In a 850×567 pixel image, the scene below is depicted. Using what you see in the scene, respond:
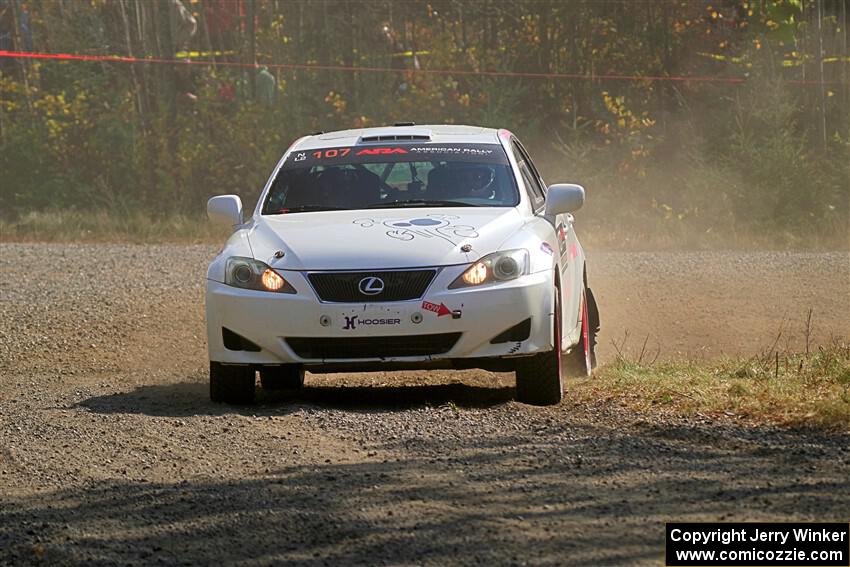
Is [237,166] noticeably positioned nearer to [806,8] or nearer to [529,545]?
[806,8]

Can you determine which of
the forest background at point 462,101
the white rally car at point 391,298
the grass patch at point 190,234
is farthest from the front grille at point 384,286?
the forest background at point 462,101

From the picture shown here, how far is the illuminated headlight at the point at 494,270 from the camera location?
8.22m

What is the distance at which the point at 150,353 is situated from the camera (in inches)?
497

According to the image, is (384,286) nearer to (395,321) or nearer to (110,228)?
(395,321)

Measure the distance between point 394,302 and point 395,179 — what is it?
5.49 ft

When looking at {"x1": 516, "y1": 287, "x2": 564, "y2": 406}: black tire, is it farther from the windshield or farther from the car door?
the windshield

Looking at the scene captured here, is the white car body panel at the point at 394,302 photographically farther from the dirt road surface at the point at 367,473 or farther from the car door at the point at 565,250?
the dirt road surface at the point at 367,473

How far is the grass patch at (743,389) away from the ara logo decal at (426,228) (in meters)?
1.15

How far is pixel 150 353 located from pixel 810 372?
19.1 feet

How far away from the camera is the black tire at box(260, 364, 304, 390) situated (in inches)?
359

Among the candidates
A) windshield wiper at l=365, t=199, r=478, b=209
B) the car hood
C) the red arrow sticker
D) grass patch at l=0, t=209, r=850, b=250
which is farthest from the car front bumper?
grass patch at l=0, t=209, r=850, b=250

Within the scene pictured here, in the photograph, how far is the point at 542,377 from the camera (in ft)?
27.6

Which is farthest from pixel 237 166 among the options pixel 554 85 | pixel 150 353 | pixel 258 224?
pixel 258 224

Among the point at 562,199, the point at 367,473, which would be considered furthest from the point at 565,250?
the point at 367,473
